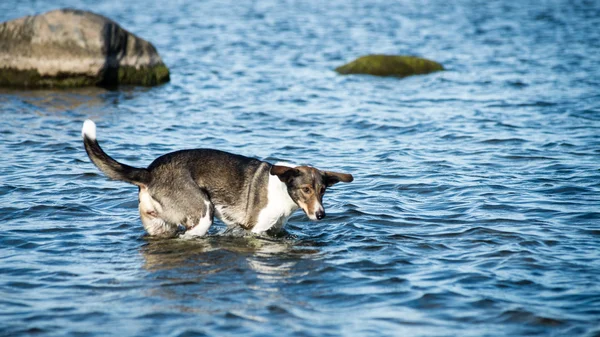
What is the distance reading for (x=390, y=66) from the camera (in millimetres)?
21422

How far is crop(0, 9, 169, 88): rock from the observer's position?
1772 cm

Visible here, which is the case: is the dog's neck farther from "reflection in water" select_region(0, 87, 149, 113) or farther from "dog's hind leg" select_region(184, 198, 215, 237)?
"reflection in water" select_region(0, 87, 149, 113)

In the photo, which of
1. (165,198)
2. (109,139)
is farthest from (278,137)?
(165,198)

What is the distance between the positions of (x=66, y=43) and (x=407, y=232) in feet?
35.8

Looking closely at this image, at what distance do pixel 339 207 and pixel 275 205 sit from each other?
176 centimetres

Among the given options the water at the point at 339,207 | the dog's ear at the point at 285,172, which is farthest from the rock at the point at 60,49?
the dog's ear at the point at 285,172

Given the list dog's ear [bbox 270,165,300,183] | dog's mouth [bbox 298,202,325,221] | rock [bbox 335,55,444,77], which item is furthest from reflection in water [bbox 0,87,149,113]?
dog's mouth [bbox 298,202,325,221]

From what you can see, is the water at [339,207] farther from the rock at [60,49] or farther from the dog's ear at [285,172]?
the dog's ear at [285,172]

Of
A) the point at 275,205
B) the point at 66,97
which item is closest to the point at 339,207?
the point at 275,205

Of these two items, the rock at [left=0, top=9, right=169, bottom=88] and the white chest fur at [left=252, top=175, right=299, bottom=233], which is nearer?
the white chest fur at [left=252, top=175, right=299, bottom=233]

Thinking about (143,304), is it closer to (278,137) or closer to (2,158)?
(2,158)

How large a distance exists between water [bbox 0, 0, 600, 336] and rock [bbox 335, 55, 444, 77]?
0.80 m

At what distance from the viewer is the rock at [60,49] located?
17719mm

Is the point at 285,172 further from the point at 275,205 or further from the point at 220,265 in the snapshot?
the point at 220,265
